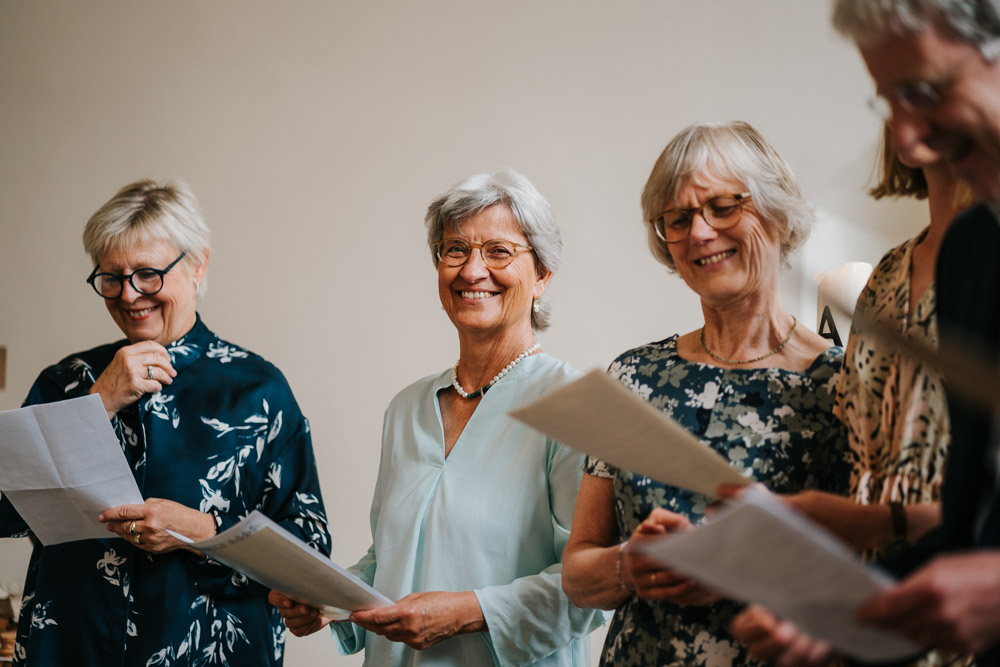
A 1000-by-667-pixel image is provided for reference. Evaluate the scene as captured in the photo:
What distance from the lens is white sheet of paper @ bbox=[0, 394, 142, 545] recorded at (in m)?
1.69

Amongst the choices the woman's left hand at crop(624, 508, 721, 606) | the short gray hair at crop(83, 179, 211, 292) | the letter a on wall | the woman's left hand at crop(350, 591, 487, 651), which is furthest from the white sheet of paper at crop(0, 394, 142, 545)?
the letter a on wall

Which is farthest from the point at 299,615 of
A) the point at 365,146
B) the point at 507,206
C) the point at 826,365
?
the point at 365,146

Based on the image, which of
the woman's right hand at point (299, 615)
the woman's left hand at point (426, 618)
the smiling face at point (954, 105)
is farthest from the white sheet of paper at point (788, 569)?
the woman's right hand at point (299, 615)

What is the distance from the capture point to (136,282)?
6.44 ft

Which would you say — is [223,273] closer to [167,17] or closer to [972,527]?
[167,17]

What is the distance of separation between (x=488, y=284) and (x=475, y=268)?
0.04 metres

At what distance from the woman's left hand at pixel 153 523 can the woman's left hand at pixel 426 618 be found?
42 centimetres

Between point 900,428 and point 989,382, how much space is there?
0.48 m

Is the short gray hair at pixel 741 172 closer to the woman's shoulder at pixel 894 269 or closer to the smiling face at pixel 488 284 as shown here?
the woman's shoulder at pixel 894 269

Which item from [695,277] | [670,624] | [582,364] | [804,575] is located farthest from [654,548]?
[582,364]

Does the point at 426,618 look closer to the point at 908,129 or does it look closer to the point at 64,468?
the point at 64,468

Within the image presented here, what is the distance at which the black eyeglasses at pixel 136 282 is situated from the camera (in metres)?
1.96

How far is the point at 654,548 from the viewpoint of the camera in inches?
29.2

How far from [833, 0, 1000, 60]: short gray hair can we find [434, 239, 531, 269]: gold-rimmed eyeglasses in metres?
1.12
